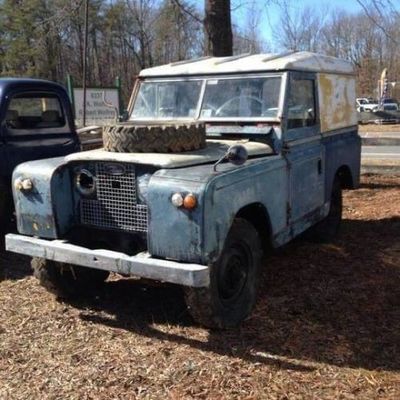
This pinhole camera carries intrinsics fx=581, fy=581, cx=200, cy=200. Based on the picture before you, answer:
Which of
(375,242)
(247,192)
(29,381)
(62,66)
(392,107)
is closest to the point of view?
(29,381)

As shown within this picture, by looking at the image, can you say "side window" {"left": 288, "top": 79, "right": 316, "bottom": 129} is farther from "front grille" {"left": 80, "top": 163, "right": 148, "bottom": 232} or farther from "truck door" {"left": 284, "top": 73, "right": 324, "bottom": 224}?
"front grille" {"left": 80, "top": 163, "right": 148, "bottom": 232}

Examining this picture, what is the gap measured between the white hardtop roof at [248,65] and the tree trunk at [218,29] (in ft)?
11.9

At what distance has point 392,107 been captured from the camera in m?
41.4

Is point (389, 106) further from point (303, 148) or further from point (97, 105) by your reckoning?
point (303, 148)

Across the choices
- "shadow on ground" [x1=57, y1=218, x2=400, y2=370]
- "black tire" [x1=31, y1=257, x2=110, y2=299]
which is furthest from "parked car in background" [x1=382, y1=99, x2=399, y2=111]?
"black tire" [x1=31, y1=257, x2=110, y2=299]

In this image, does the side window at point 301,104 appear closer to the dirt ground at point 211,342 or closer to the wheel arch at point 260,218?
the wheel arch at point 260,218

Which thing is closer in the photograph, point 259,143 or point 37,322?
point 37,322

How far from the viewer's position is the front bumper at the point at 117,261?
145 inches

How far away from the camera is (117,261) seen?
12.8 feet

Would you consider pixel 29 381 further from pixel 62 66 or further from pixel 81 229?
pixel 62 66

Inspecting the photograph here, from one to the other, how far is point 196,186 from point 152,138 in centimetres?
78

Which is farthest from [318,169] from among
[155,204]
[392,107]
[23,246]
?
[392,107]

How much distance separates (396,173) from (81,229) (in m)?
7.72

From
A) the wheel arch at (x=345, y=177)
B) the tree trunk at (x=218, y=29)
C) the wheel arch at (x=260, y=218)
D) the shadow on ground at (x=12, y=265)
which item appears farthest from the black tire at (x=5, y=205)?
the tree trunk at (x=218, y=29)
